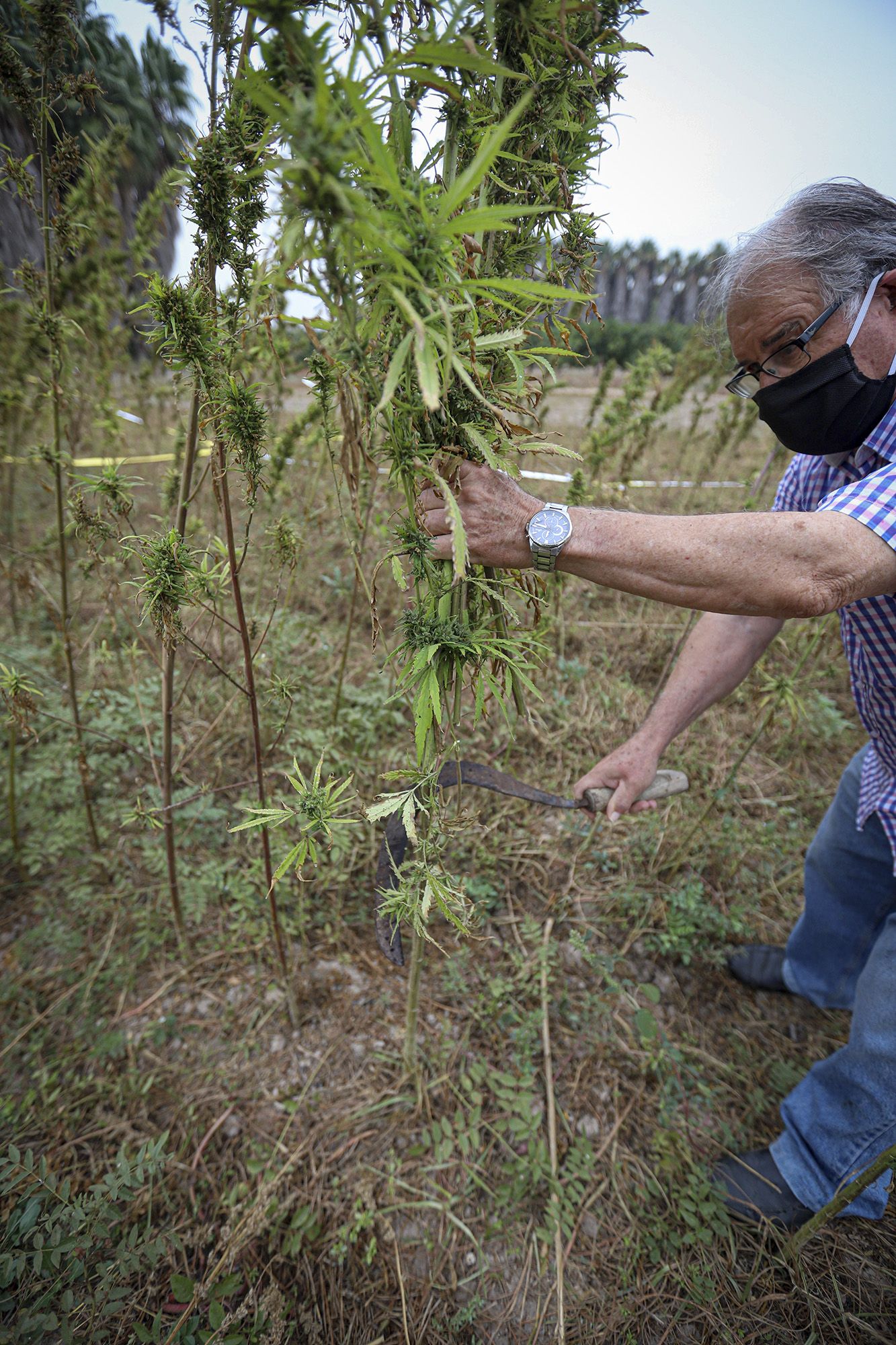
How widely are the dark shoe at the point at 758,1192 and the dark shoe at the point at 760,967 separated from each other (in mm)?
595

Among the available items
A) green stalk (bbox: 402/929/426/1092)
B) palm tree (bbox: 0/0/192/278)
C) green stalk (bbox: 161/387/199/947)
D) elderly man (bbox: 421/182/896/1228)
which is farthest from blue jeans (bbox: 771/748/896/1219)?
palm tree (bbox: 0/0/192/278)

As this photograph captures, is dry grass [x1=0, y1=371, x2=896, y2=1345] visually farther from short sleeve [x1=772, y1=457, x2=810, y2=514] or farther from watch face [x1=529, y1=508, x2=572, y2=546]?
short sleeve [x1=772, y1=457, x2=810, y2=514]

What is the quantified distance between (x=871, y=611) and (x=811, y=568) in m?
0.60

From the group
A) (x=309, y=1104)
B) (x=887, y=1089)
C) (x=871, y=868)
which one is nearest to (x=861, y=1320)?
(x=887, y=1089)

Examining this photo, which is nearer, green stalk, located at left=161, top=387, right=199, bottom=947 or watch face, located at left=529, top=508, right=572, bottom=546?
watch face, located at left=529, top=508, right=572, bottom=546

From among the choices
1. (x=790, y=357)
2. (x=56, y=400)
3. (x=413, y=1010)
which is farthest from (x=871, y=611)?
(x=56, y=400)

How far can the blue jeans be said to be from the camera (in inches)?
65.9

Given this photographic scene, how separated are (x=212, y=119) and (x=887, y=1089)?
2.87 meters

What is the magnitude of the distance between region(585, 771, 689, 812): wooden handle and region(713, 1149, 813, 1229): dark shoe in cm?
117

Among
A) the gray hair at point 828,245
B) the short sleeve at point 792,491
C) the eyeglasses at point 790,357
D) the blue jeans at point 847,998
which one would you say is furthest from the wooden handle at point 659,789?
the gray hair at point 828,245

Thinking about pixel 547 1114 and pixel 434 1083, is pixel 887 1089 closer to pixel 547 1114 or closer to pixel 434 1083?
pixel 547 1114

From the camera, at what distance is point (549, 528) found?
1.16 m

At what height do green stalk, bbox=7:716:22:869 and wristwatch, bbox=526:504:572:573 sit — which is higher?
wristwatch, bbox=526:504:572:573

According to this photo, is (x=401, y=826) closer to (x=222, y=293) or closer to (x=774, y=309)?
(x=222, y=293)
